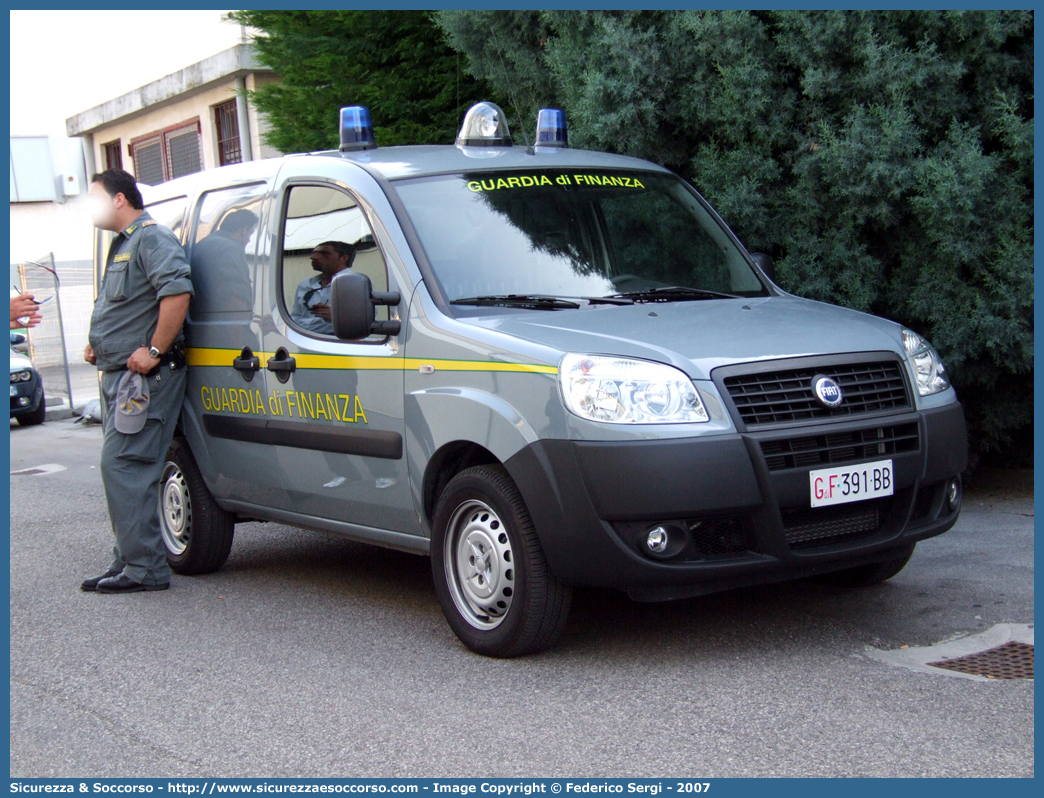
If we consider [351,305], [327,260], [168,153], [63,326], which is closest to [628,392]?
[351,305]

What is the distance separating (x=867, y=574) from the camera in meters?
5.61

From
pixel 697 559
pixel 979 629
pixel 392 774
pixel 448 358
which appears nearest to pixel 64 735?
pixel 392 774

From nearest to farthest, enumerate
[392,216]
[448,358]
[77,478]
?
[448,358] < [392,216] < [77,478]

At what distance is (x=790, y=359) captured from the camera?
4.59 m

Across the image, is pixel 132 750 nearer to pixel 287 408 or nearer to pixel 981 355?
pixel 287 408

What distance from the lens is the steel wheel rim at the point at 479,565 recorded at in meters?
4.77

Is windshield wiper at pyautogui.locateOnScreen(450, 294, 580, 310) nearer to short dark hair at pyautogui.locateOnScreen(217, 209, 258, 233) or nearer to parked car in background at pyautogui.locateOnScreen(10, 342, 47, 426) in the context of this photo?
short dark hair at pyautogui.locateOnScreen(217, 209, 258, 233)

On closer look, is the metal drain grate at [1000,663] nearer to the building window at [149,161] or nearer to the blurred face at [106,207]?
the blurred face at [106,207]

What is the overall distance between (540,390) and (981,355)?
3.98 m

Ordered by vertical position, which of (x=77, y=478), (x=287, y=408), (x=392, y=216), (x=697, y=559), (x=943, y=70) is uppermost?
(x=943, y=70)

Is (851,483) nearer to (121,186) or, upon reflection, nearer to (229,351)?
(229,351)

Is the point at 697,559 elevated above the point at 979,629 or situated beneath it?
elevated above

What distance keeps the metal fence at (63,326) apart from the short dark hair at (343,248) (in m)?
16.4

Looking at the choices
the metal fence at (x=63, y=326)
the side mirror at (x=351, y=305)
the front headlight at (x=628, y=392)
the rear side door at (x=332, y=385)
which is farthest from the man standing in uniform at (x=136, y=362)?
the metal fence at (x=63, y=326)
